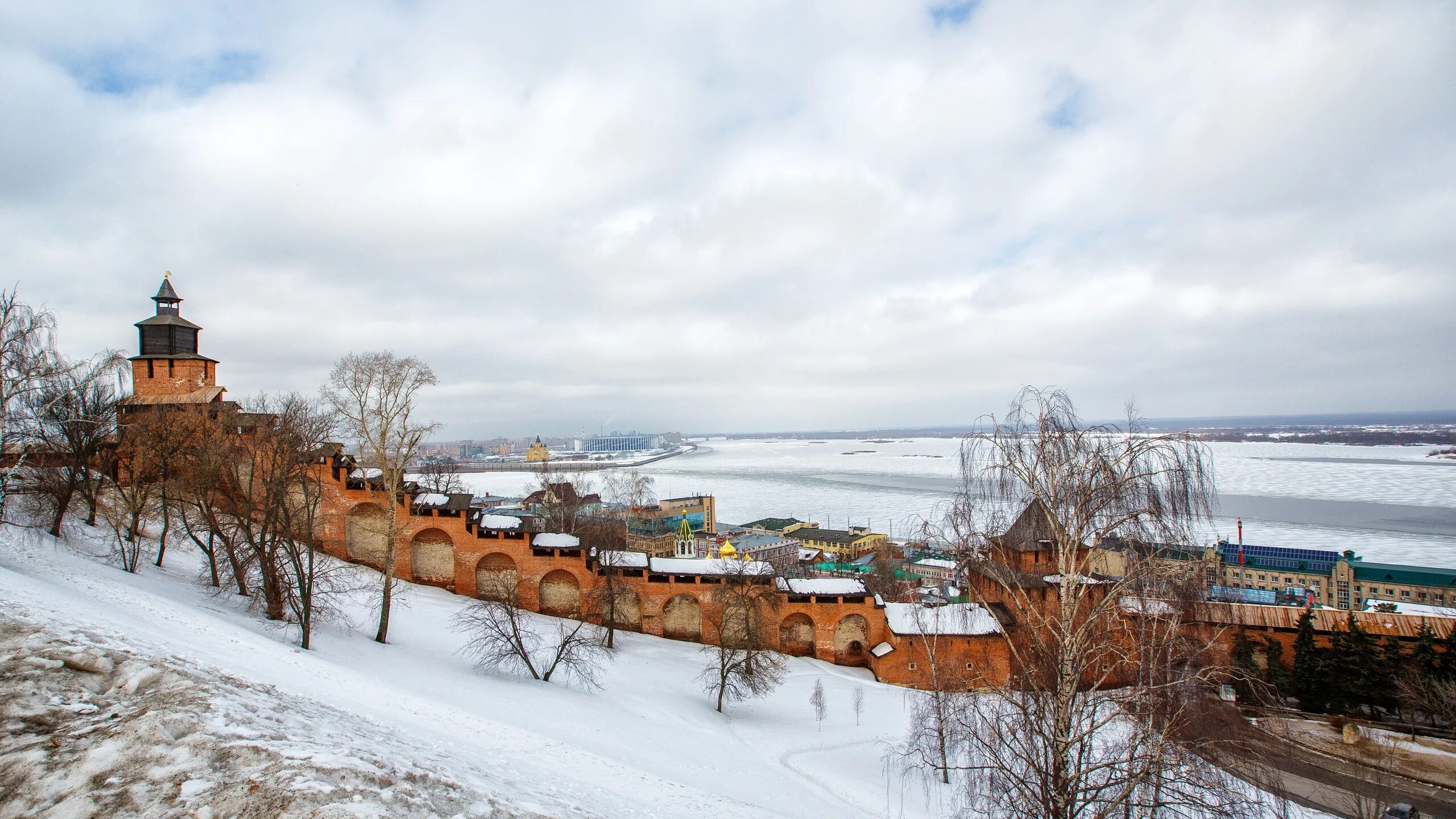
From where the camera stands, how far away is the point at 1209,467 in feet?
22.4

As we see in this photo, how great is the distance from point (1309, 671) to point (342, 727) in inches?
1122

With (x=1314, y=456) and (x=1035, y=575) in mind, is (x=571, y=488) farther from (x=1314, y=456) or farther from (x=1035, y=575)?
(x=1314, y=456)

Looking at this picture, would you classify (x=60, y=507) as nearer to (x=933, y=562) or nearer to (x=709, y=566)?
(x=709, y=566)

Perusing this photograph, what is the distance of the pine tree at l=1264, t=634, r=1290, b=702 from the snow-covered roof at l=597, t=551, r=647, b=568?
21.6 meters

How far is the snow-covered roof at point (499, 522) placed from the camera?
23.9 metres

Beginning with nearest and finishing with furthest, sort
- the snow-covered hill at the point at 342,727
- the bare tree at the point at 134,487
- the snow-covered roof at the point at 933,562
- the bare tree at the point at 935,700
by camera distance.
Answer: the snow-covered hill at the point at 342,727, the bare tree at the point at 935,700, the bare tree at the point at 134,487, the snow-covered roof at the point at 933,562

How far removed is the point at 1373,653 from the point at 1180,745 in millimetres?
22349

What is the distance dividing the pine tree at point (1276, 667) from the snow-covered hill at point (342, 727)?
13942mm

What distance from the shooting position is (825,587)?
2347 centimetres

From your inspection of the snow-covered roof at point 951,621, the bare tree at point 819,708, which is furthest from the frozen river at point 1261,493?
the bare tree at point 819,708

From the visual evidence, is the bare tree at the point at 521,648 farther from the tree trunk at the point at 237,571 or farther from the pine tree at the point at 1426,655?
the pine tree at the point at 1426,655

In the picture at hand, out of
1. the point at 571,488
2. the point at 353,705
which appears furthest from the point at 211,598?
the point at 571,488

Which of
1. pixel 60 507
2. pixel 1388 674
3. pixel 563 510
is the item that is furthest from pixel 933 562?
pixel 60 507

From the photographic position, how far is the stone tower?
78.3ft
